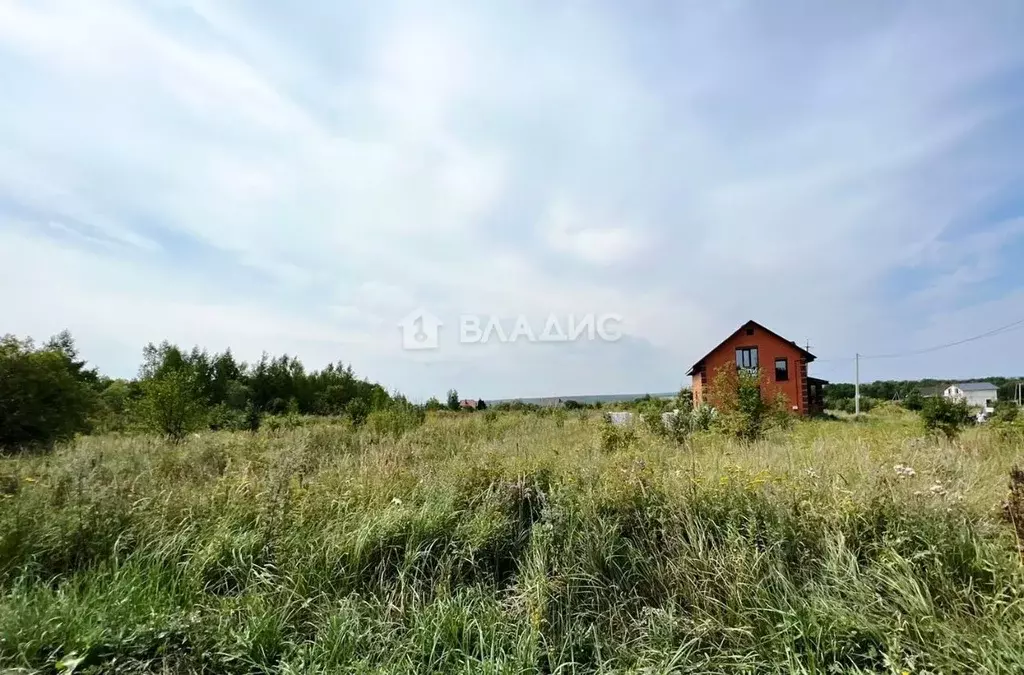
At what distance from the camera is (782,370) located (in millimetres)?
26516

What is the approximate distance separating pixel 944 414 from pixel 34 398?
17723mm

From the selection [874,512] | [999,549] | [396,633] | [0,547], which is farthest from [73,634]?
[999,549]

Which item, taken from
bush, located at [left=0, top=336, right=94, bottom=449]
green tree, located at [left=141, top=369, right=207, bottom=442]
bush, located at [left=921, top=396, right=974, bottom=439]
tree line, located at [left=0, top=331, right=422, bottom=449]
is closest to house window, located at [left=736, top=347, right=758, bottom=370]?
bush, located at [left=921, top=396, right=974, bottom=439]

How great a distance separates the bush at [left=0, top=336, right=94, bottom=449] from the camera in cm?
845

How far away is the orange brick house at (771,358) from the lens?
26.1 metres

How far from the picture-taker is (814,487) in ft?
12.2

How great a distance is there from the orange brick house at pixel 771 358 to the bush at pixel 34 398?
25119mm

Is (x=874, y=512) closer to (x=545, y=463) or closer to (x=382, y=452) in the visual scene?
(x=545, y=463)

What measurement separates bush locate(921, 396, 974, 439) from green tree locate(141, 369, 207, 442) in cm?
1516

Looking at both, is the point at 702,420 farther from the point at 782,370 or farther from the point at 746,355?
the point at 782,370

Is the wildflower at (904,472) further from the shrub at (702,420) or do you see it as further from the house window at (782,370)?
the house window at (782,370)

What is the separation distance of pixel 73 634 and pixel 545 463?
3772 mm

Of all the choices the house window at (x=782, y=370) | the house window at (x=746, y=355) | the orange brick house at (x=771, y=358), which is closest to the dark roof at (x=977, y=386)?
the orange brick house at (x=771, y=358)

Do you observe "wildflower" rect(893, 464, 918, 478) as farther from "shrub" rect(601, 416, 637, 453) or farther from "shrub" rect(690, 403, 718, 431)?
"shrub" rect(690, 403, 718, 431)
